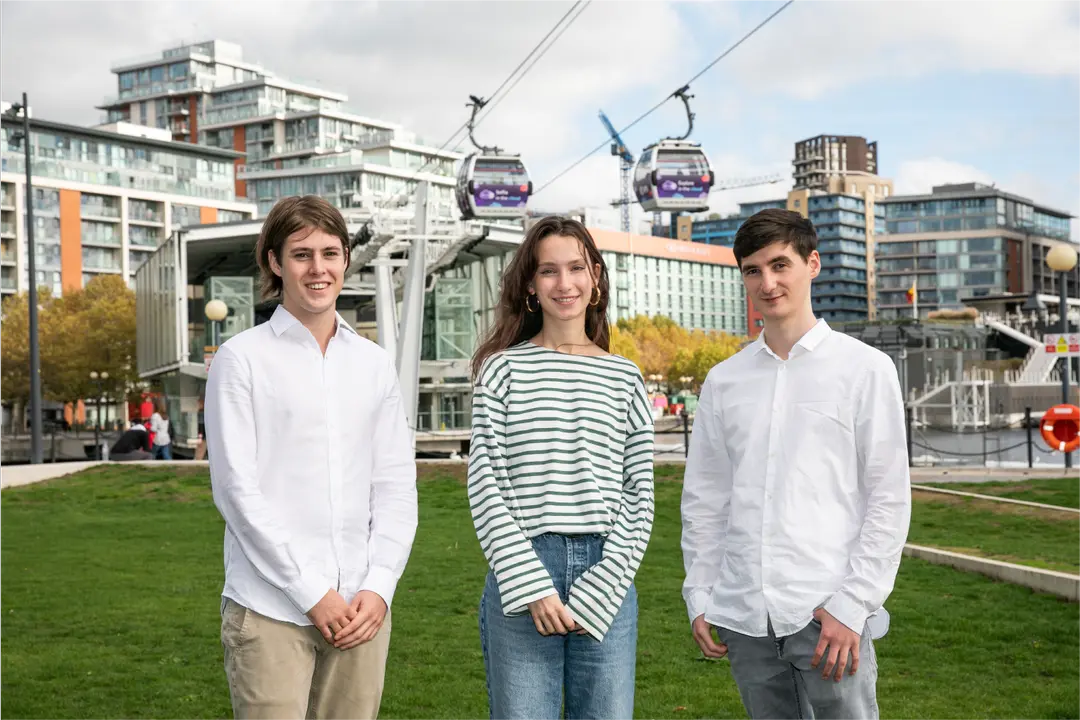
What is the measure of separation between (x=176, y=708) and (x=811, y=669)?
5718 mm

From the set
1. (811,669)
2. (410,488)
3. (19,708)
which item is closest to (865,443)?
(811,669)

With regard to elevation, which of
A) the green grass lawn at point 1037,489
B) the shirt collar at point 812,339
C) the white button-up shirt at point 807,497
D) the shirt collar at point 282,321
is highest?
the shirt collar at point 282,321

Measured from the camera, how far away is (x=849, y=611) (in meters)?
3.45

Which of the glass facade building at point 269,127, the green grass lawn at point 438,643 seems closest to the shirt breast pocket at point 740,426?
the green grass lawn at point 438,643

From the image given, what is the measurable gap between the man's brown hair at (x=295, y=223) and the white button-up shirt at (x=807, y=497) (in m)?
1.34

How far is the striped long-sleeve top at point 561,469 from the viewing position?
12.0 ft

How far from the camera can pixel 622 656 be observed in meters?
3.74

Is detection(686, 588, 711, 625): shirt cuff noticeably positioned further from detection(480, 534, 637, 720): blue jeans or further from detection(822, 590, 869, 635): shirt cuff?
detection(822, 590, 869, 635): shirt cuff

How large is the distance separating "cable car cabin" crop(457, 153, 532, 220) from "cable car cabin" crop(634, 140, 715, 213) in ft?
9.56

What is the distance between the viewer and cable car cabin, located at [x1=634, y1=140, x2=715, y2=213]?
102 ft

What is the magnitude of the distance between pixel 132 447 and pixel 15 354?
1752 inches

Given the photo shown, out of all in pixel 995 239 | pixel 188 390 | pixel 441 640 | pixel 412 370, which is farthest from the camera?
pixel 995 239

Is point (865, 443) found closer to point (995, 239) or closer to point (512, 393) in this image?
point (512, 393)

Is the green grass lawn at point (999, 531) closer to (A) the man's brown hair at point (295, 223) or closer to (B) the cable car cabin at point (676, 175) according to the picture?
(A) the man's brown hair at point (295, 223)
